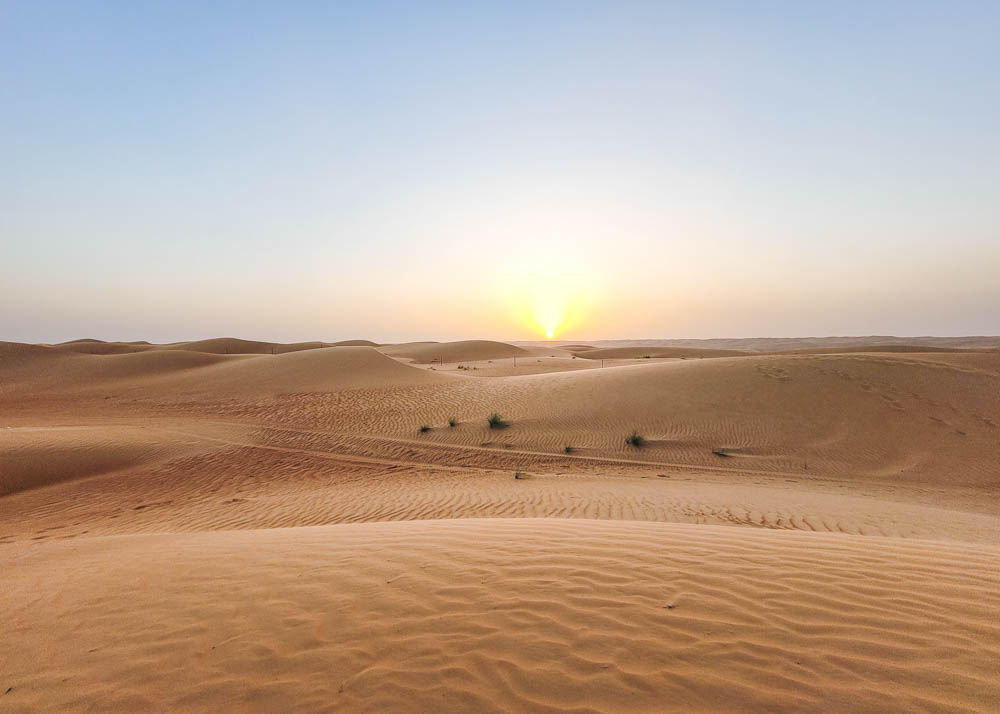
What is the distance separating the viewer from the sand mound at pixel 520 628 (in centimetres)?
264

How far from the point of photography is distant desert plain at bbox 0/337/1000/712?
9.04ft

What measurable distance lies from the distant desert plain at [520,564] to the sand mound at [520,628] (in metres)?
0.02

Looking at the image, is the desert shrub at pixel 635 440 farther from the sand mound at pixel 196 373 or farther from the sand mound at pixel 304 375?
the sand mound at pixel 196 373

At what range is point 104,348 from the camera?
180 feet

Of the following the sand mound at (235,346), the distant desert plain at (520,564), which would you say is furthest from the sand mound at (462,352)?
the distant desert plain at (520,564)

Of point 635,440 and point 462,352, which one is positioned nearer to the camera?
point 635,440

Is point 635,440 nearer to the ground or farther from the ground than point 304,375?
nearer to the ground

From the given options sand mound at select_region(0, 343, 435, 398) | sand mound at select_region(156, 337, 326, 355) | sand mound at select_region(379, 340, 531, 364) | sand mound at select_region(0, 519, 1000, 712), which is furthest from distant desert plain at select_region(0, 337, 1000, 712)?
sand mound at select_region(156, 337, 326, 355)

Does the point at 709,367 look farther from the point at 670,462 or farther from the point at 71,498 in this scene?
the point at 71,498

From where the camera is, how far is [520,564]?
4.52 metres

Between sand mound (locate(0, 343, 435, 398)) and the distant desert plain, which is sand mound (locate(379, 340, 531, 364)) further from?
the distant desert plain

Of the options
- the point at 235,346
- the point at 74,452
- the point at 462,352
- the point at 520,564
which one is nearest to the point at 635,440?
the point at 520,564

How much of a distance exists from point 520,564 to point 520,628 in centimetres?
124

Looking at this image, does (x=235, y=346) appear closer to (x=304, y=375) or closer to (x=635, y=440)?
(x=304, y=375)
